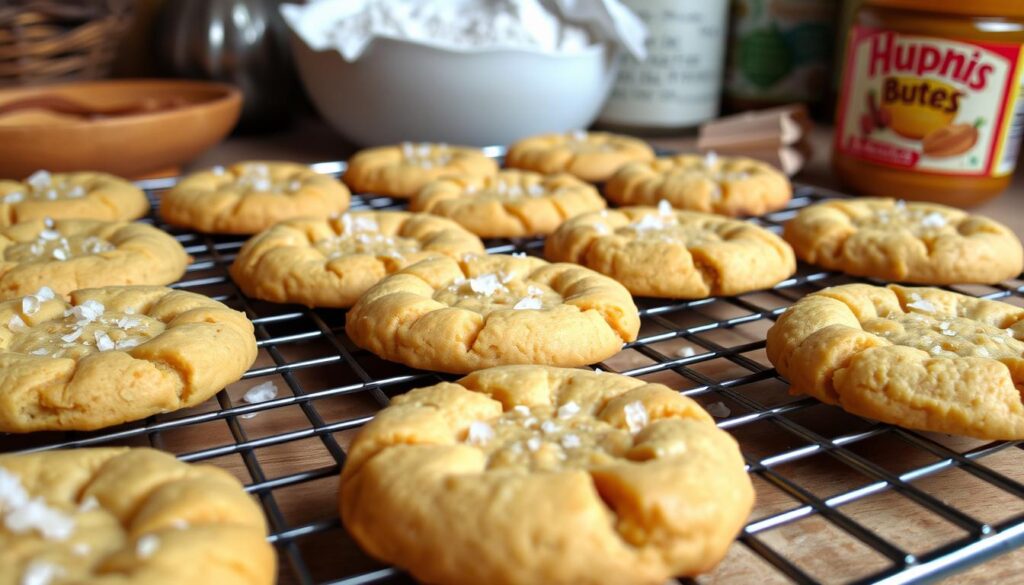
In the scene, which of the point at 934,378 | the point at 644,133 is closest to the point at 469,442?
the point at 934,378

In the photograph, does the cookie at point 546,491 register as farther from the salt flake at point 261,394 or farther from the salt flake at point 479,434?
the salt flake at point 261,394

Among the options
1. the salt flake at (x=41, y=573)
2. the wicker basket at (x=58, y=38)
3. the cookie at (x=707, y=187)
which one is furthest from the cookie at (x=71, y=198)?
the salt flake at (x=41, y=573)

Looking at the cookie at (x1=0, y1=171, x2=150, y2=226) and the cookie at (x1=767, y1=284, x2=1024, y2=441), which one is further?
the cookie at (x1=0, y1=171, x2=150, y2=226)

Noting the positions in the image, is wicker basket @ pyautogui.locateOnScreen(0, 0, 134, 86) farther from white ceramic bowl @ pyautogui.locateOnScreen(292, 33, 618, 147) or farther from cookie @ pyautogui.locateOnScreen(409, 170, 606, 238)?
cookie @ pyautogui.locateOnScreen(409, 170, 606, 238)

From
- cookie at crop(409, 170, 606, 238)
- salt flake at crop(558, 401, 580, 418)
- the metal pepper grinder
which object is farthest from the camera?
the metal pepper grinder

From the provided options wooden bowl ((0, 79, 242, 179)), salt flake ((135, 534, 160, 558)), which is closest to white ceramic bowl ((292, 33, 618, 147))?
wooden bowl ((0, 79, 242, 179))
